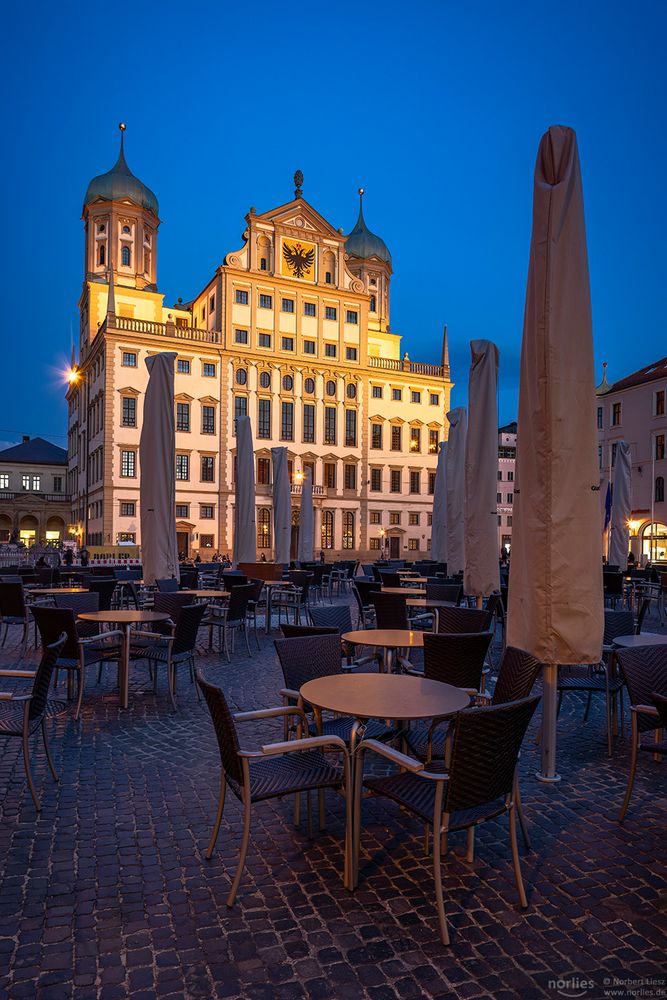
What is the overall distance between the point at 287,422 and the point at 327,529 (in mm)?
7722

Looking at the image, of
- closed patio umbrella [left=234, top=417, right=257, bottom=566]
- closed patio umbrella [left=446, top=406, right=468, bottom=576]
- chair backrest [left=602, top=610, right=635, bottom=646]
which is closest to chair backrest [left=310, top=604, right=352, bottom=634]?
chair backrest [left=602, top=610, right=635, bottom=646]

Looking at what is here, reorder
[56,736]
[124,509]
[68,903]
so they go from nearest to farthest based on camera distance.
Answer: [68,903] < [56,736] < [124,509]

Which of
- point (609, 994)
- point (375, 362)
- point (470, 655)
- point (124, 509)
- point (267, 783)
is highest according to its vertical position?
point (375, 362)

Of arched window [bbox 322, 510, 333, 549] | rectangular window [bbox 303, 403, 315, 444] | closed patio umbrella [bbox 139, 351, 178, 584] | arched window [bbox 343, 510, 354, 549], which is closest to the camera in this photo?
closed patio umbrella [bbox 139, 351, 178, 584]

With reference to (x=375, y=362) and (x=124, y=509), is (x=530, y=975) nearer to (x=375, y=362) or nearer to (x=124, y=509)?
(x=124, y=509)

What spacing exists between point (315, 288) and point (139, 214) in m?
15.7

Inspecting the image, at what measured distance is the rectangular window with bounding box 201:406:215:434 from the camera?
136 ft

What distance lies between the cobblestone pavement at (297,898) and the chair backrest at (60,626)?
4.70 ft

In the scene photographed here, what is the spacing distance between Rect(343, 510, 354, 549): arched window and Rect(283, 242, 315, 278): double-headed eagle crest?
16501 mm

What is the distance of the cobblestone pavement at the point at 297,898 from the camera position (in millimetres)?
2588

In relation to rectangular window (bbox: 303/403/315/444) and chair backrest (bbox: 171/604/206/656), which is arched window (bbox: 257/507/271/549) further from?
chair backrest (bbox: 171/604/206/656)

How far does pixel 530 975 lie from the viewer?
260 centimetres

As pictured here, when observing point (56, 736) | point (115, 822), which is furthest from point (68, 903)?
point (56, 736)

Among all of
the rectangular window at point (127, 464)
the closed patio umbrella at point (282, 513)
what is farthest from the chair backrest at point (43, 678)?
the rectangular window at point (127, 464)
